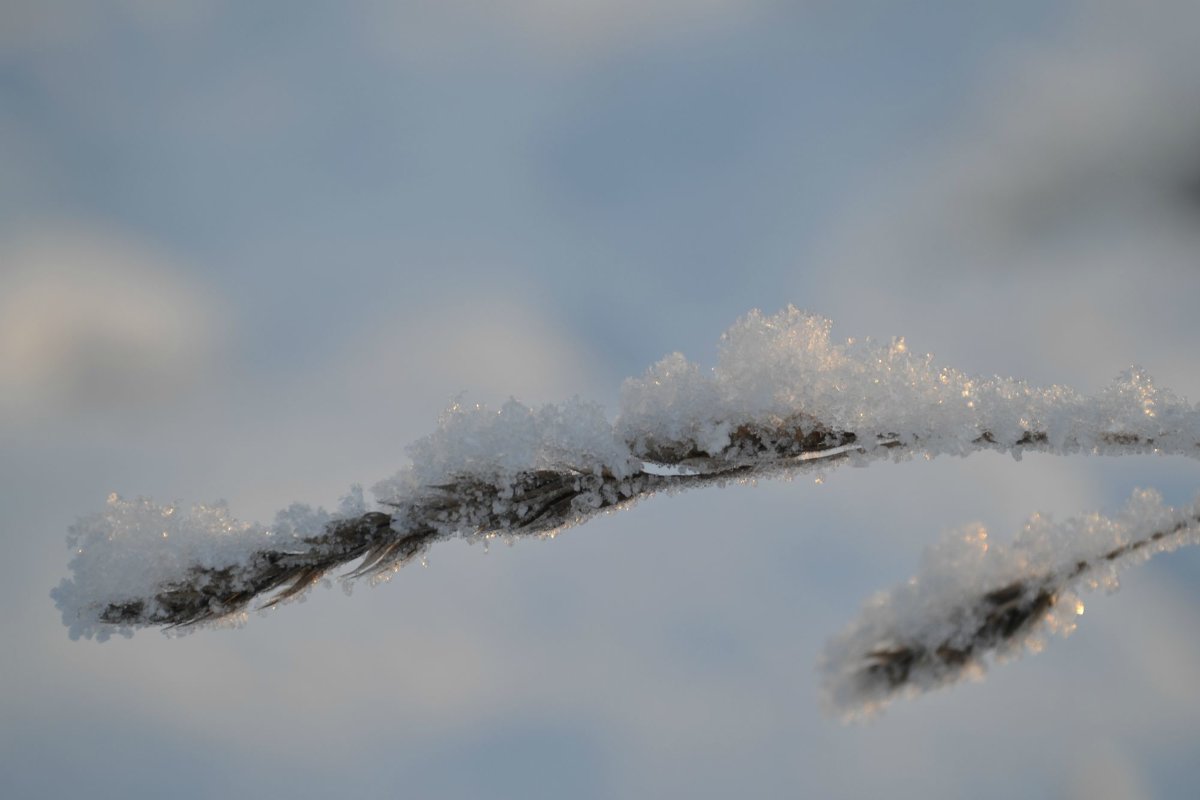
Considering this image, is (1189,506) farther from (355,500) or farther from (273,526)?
(273,526)

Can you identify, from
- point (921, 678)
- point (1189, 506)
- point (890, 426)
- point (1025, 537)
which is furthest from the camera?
point (890, 426)

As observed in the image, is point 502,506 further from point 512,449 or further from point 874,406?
point 874,406

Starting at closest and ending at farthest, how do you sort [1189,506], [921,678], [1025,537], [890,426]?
1. [921,678]
2. [1025,537]
3. [1189,506]
4. [890,426]

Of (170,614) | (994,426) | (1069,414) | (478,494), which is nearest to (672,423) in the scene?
(478,494)

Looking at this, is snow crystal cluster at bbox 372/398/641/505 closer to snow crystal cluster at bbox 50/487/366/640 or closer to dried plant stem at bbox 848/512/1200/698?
snow crystal cluster at bbox 50/487/366/640

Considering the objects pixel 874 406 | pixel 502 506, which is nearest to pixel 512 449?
pixel 502 506

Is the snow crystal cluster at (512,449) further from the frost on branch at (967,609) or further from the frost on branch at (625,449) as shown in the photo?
the frost on branch at (967,609)

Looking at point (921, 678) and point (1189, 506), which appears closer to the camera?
point (921, 678)

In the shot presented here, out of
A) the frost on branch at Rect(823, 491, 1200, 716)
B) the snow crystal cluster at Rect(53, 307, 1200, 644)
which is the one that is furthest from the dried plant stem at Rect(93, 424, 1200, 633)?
the frost on branch at Rect(823, 491, 1200, 716)
